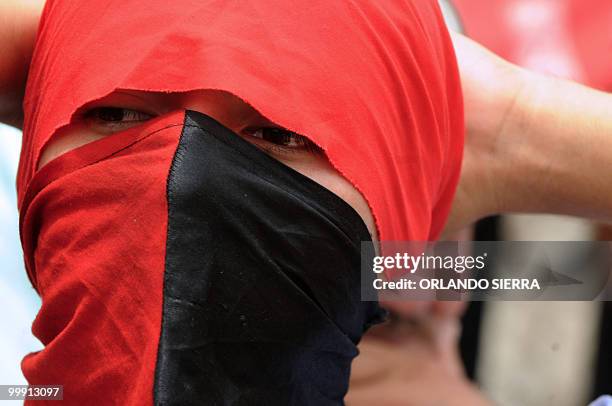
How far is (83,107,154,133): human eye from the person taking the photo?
127 centimetres

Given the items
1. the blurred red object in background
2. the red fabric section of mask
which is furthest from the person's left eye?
the blurred red object in background

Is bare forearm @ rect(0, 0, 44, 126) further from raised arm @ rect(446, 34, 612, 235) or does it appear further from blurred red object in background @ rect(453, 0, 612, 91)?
blurred red object in background @ rect(453, 0, 612, 91)

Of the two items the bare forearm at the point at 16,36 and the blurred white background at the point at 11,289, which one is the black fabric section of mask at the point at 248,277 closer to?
the bare forearm at the point at 16,36

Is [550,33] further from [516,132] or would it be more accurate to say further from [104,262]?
[104,262]

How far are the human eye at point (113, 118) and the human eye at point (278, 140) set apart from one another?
14cm

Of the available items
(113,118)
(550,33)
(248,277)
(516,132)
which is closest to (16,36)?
(113,118)

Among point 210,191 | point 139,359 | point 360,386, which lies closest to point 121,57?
point 210,191

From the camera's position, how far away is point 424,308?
2299mm

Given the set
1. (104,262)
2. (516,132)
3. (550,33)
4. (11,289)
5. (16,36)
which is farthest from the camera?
(550,33)

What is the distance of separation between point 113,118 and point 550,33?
1707 mm

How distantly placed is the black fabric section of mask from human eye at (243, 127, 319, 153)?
0.03 m

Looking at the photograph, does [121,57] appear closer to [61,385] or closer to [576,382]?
[61,385]

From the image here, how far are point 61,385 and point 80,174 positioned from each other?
0.92 ft

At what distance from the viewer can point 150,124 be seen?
1.23 m
